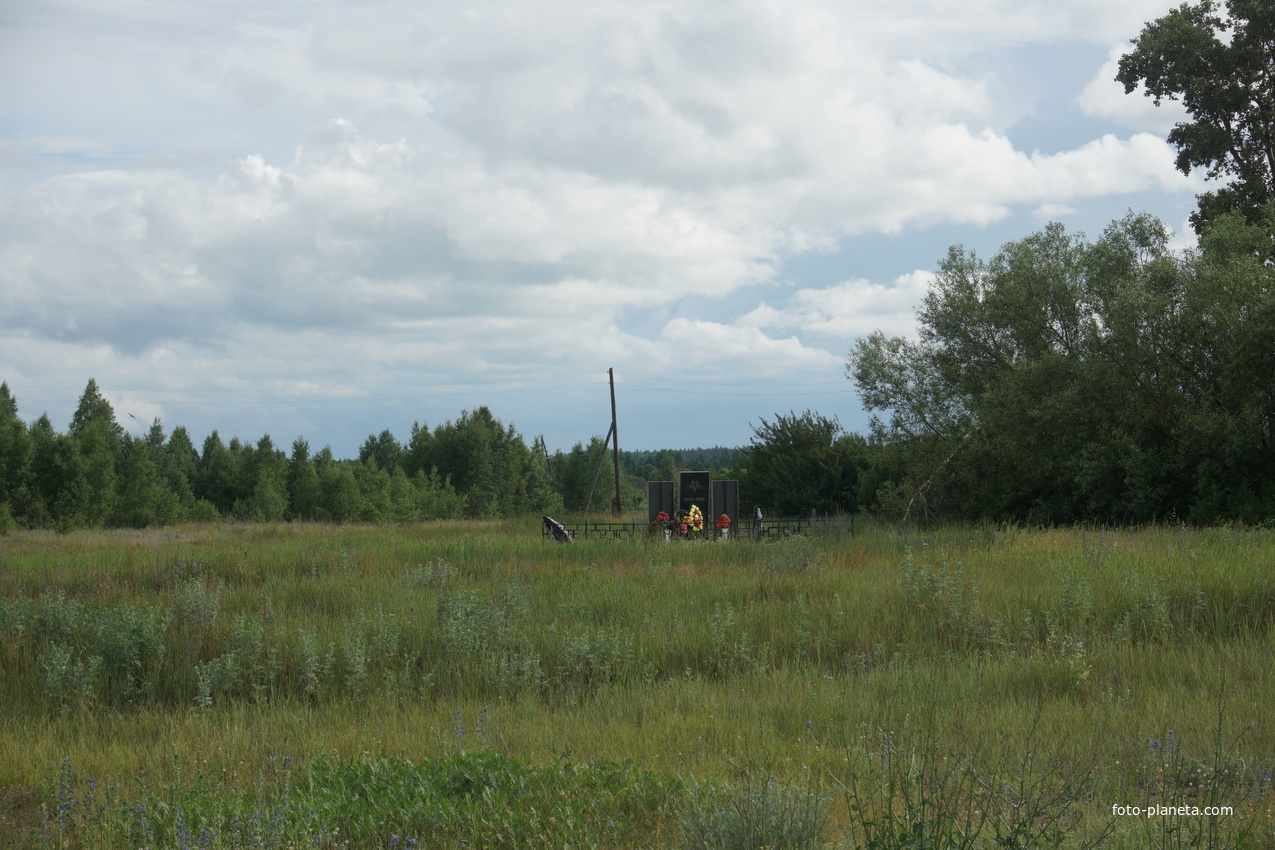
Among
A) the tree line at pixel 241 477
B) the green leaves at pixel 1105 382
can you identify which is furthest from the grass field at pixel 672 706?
the tree line at pixel 241 477

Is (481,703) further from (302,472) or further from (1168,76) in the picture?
(302,472)

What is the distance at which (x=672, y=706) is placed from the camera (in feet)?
21.9

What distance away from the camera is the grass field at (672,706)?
4.08m

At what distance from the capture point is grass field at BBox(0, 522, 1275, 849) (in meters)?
4.08

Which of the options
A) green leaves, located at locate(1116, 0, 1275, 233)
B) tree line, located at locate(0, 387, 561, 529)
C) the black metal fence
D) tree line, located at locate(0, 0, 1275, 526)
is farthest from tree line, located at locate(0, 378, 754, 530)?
green leaves, located at locate(1116, 0, 1275, 233)

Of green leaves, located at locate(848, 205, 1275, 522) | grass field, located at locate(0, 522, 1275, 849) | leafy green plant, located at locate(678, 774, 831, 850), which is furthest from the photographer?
green leaves, located at locate(848, 205, 1275, 522)

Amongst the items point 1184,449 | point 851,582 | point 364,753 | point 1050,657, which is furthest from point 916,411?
point 364,753

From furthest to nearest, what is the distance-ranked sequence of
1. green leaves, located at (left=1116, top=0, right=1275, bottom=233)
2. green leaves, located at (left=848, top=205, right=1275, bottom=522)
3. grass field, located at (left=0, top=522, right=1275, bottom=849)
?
1. green leaves, located at (left=1116, top=0, right=1275, bottom=233)
2. green leaves, located at (left=848, top=205, right=1275, bottom=522)
3. grass field, located at (left=0, top=522, right=1275, bottom=849)

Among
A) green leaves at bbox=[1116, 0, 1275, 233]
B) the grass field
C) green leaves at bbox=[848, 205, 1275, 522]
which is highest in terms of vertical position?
green leaves at bbox=[1116, 0, 1275, 233]

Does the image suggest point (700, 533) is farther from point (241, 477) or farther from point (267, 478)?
point (241, 477)

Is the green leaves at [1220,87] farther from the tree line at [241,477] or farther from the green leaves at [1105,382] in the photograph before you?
the tree line at [241,477]

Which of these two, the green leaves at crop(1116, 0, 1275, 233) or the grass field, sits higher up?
the green leaves at crop(1116, 0, 1275, 233)

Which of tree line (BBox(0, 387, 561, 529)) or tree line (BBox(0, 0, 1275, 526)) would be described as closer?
tree line (BBox(0, 0, 1275, 526))

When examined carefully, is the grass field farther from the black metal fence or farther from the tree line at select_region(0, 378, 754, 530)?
the tree line at select_region(0, 378, 754, 530)
